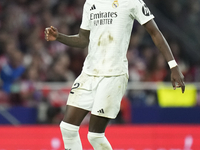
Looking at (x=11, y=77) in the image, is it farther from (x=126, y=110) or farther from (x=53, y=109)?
(x=126, y=110)

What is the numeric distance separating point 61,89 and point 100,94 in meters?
5.07

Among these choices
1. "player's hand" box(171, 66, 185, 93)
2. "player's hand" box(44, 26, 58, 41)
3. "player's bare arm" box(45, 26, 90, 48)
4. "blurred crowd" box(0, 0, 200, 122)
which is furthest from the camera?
"blurred crowd" box(0, 0, 200, 122)

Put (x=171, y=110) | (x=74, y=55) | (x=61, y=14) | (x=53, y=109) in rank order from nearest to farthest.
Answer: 1. (x=53, y=109)
2. (x=171, y=110)
3. (x=74, y=55)
4. (x=61, y=14)

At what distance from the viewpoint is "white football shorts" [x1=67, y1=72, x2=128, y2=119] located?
403 cm

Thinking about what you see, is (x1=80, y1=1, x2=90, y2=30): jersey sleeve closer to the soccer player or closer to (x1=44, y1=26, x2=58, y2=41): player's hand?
the soccer player

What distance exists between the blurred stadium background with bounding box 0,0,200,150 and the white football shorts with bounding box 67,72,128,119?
243 cm

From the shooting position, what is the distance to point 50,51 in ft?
34.1

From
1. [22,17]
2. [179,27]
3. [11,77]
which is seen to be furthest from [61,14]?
[179,27]

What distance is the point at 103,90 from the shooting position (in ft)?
13.3

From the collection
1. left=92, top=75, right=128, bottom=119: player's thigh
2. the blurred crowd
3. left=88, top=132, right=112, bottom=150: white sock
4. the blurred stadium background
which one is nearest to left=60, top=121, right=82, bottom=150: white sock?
left=88, top=132, right=112, bottom=150: white sock

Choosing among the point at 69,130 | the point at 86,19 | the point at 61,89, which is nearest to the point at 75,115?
the point at 69,130

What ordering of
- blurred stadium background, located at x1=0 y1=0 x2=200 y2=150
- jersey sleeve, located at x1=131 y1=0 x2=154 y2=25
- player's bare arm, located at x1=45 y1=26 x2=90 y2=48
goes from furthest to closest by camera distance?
blurred stadium background, located at x1=0 y1=0 x2=200 y2=150 < player's bare arm, located at x1=45 y1=26 x2=90 y2=48 < jersey sleeve, located at x1=131 y1=0 x2=154 y2=25

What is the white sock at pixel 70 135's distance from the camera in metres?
4.02

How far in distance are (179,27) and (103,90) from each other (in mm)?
9469
